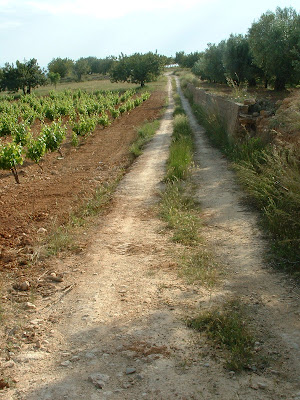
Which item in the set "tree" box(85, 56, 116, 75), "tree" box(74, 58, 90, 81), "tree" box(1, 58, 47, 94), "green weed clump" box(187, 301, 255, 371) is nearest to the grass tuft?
"green weed clump" box(187, 301, 255, 371)

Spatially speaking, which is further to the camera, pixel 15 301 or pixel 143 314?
pixel 15 301

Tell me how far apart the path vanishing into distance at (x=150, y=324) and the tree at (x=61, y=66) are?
300 ft

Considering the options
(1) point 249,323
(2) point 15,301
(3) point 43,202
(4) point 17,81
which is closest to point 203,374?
(1) point 249,323

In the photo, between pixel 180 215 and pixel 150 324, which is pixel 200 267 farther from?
pixel 180 215

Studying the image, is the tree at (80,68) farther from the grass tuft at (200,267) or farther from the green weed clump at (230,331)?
the green weed clump at (230,331)

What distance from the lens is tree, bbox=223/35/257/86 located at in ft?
93.9

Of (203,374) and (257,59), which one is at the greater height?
(257,59)

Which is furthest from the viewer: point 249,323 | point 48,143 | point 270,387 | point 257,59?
point 257,59

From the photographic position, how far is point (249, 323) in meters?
3.97

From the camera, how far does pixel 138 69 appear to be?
54.6 metres

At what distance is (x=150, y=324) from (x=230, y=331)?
826 millimetres

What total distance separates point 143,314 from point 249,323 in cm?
111

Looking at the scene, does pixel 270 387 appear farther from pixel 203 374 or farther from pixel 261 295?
pixel 261 295

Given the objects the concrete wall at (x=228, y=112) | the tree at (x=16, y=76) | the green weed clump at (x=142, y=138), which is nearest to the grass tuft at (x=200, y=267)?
the concrete wall at (x=228, y=112)
